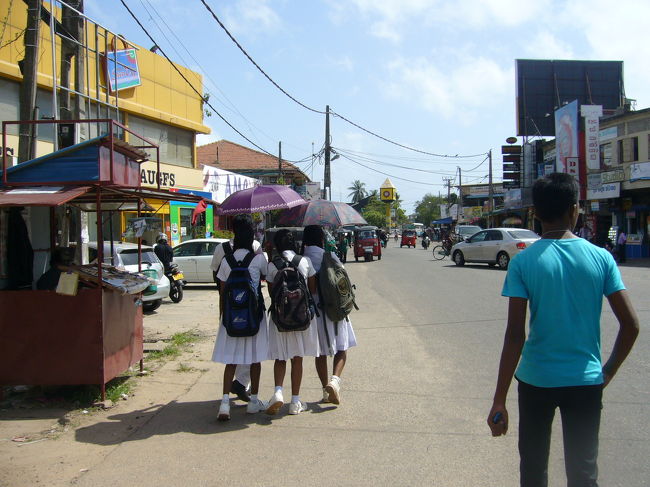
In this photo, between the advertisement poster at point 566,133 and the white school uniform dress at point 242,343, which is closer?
the white school uniform dress at point 242,343

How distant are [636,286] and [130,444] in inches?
547

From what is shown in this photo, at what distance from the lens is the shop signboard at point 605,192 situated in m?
28.7

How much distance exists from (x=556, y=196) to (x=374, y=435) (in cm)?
281

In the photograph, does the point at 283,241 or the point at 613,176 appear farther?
the point at 613,176

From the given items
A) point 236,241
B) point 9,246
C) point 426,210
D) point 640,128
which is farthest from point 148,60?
point 426,210

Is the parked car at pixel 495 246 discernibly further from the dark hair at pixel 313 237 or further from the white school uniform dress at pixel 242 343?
the white school uniform dress at pixel 242 343

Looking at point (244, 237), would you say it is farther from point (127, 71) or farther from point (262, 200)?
point (127, 71)

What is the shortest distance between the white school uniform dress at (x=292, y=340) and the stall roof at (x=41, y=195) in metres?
1.89

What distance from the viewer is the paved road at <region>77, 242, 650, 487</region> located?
13.5 feet

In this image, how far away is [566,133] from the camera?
34.5m

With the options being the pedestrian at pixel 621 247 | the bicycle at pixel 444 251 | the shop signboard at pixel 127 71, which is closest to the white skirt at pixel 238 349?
the shop signboard at pixel 127 71

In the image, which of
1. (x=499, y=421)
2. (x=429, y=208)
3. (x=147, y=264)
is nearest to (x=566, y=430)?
(x=499, y=421)

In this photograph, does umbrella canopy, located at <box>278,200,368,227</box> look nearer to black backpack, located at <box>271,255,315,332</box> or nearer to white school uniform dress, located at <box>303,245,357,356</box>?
white school uniform dress, located at <box>303,245,357,356</box>

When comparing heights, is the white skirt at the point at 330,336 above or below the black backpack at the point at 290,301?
below
